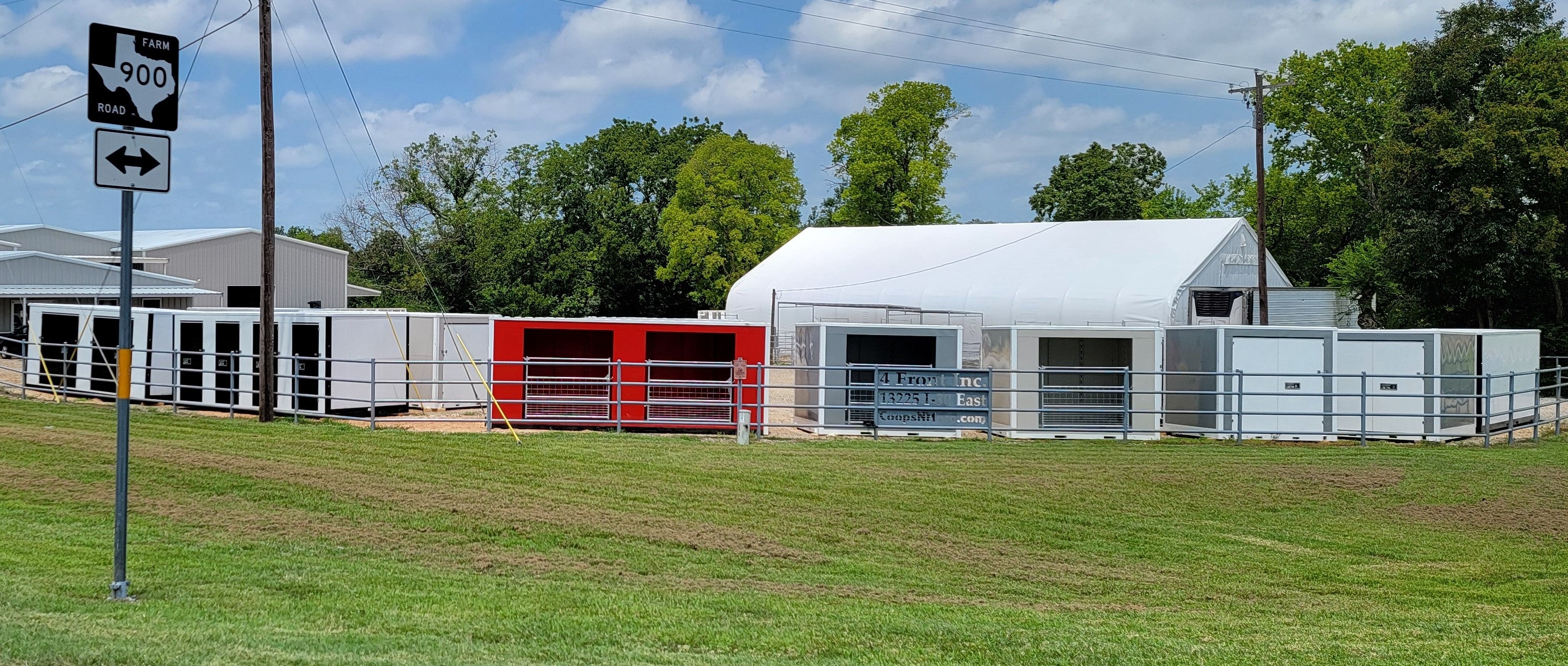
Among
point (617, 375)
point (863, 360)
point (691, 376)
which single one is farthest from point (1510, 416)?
point (617, 375)

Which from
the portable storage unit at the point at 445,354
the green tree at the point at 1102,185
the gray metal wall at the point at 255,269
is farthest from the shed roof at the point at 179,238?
the green tree at the point at 1102,185

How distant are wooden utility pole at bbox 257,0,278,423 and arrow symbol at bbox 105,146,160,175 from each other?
14093 mm

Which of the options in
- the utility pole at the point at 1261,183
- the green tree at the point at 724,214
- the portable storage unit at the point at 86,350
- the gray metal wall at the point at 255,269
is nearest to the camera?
the portable storage unit at the point at 86,350

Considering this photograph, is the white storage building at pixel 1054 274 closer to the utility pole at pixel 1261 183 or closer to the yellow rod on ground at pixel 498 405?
the utility pole at pixel 1261 183

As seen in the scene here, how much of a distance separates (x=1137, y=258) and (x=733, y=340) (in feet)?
59.4

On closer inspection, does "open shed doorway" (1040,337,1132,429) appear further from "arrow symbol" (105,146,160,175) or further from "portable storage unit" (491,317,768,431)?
"arrow symbol" (105,146,160,175)

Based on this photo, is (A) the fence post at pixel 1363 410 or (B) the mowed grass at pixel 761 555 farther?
(A) the fence post at pixel 1363 410

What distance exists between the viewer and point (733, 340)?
20.6 metres

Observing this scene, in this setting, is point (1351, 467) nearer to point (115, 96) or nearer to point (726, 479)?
point (726, 479)

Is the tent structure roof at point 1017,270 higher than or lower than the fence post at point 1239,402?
higher

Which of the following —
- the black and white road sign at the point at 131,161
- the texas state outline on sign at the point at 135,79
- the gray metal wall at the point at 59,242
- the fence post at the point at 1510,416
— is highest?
the gray metal wall at the point at 59,242

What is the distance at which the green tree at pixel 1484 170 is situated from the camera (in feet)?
115

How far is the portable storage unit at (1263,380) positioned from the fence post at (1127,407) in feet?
2.20

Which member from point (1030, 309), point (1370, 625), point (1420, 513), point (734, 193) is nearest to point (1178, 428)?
point (1420, 513)
